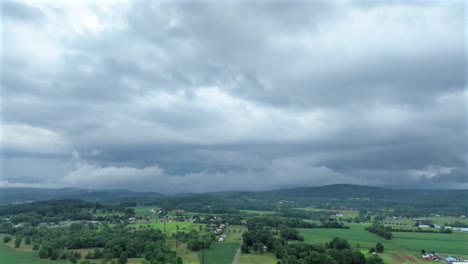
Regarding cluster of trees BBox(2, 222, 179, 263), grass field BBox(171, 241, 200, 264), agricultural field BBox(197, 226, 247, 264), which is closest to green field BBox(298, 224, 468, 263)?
agricultural field BBox(197, 226, 247, 264)

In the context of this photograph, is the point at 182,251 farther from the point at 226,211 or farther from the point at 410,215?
the point at 410,215

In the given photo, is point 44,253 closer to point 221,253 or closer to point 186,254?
point 186,254

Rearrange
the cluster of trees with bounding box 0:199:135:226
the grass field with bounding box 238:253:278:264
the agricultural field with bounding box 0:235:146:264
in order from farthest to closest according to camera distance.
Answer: the cluster of trees with bounding box 0:199:135:226 → the grass field with bounding box 238:253:278:264 → the agricultural field with bounding box 0:235:146:264

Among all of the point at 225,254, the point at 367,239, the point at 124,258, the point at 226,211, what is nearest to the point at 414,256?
the point at 367,239

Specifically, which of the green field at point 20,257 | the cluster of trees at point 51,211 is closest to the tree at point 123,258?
the green field at point 20,257

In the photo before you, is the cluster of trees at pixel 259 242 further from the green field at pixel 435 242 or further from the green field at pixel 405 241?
the green field at pixel 435 242

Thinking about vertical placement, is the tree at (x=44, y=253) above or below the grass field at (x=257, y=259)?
above

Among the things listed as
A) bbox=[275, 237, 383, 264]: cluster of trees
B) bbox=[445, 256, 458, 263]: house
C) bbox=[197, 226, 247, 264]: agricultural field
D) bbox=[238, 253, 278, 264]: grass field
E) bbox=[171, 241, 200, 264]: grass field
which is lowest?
bbox=[238, 253, 278, 264]: grass field

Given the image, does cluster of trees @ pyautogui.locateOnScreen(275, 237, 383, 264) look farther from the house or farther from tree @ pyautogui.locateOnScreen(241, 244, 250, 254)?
the house

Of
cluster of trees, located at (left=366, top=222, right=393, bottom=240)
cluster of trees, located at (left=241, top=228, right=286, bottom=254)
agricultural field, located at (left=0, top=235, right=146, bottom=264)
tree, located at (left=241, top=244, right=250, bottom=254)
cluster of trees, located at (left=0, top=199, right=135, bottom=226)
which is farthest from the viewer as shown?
cluster of trees, located at (left=0, top=199, right=135, bottom=226)
